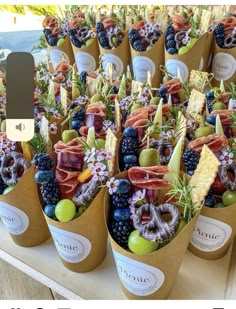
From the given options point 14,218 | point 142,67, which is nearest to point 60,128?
point 14,218

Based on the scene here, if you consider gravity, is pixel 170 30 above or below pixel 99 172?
above

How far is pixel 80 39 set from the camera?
147cm

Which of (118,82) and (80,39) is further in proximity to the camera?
(80,39)

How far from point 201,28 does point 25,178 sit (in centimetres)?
91

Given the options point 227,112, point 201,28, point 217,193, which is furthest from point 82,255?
point 201,28

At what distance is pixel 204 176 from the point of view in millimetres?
637

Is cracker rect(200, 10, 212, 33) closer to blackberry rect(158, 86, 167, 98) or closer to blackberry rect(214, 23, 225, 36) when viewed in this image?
blackberry rect(214, 23, 225, 36)

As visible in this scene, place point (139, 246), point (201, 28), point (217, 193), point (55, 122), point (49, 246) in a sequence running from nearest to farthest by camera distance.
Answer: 1. point (139, 246)
2. point (217, 193)
3. point (49, 246)
4. point (55, 122)
5. point (201, 28)

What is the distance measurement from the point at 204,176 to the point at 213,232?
6.8 inches

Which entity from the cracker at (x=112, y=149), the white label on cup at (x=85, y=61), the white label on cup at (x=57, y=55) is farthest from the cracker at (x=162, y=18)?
the cracker at (x=112, y=149)

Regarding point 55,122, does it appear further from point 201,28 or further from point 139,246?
point 201,28

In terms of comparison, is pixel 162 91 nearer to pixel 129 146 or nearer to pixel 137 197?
pixel 129 146

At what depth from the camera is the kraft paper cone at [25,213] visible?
0.76 m

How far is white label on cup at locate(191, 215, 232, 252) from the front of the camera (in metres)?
0.74
